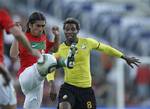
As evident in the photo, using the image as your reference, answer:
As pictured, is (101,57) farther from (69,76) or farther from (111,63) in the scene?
(69,76)

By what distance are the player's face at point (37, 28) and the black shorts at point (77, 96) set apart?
1071 mm

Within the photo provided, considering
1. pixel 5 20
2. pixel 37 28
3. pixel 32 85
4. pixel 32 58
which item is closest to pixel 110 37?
pixel 32 58

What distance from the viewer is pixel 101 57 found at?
22.0 m

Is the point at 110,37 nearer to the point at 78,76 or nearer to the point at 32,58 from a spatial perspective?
the point at 78,76

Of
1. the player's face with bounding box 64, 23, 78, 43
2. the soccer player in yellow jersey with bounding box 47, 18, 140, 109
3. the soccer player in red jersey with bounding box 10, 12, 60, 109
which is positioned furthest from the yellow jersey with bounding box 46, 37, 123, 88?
the soccer player in red jersey with bounding box 10, 12, 60, 109

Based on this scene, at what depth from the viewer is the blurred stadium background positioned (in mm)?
21656

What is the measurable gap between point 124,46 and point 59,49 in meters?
11.6

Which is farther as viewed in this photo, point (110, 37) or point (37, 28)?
point (110, 37)

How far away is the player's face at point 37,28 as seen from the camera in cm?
1273

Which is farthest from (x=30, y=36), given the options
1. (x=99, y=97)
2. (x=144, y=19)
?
(x=144, y=19)

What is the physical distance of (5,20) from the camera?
10.8m

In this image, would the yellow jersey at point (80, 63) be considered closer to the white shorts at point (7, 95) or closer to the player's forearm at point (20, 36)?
the white shorts at point (7, 95)

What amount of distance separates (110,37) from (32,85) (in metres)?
12.0

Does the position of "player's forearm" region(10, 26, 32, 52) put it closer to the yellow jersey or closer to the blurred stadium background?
the yellow jersey
